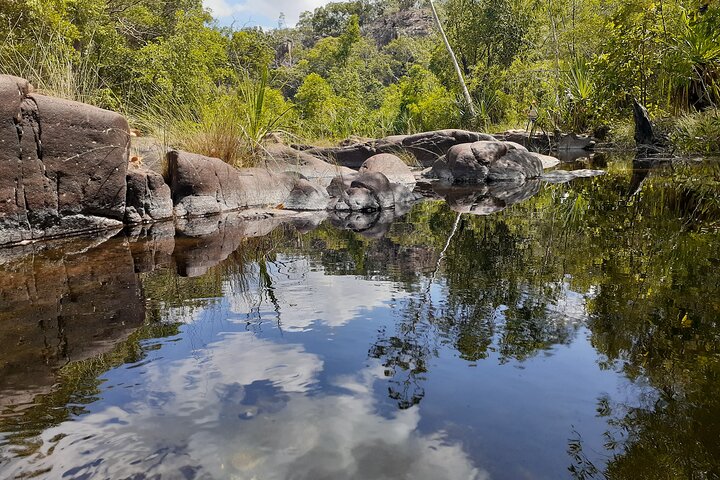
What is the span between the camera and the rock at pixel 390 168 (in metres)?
11.4

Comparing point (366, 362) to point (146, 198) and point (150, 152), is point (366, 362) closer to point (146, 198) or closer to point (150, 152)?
point (146, 198)

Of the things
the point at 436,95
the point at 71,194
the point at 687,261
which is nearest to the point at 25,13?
the point at 71,194

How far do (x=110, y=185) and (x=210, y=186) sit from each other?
1.48m

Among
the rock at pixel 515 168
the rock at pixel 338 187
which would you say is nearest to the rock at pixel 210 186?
the rock at pixel 338 187

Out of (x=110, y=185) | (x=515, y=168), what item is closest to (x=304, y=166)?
(x=515, y=168)

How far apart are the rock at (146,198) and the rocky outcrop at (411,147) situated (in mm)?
8662

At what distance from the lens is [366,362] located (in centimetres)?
247

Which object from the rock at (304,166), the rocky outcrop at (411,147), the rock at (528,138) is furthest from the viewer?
the rock at (528,138)

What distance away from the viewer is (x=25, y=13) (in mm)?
11500

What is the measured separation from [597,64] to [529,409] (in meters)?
14.2

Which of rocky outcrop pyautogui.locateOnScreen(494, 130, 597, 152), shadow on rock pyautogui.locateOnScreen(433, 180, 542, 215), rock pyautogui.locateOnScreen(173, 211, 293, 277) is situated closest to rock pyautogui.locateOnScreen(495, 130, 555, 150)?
rocky outcrop pyautogui.locateOnScreen(494, 130, 597, 152)

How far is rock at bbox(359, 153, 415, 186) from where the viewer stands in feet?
37.3

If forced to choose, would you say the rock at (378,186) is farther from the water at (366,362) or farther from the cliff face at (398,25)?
the cliff face at (398,25)

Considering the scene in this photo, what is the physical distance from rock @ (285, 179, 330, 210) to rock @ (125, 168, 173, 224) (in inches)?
74.3
